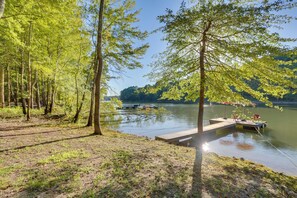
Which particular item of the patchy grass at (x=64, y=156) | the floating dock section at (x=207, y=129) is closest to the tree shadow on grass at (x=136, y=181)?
the patchy grass at (x=64, y=156)

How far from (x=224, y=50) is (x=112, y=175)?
5.63m

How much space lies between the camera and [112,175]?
4.06 metres

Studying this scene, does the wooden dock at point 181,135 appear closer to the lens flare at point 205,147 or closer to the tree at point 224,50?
the lens flare at point 205,147

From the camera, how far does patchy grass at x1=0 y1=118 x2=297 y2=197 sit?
3.40 m

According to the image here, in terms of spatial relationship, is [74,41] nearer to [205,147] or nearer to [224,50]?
[224,50]

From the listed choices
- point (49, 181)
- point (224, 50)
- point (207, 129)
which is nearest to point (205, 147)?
Result: point (207, 129)

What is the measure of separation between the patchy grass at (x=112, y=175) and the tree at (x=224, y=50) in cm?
295

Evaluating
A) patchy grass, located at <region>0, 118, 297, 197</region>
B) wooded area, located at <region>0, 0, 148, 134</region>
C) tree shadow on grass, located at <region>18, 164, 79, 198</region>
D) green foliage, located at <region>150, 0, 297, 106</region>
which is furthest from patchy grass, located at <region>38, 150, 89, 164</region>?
green foliage, located at <region>150, 0, 297, 106</region>

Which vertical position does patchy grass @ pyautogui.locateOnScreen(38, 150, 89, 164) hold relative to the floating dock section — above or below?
above

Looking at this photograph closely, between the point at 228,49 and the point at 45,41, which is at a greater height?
the point at 45,41

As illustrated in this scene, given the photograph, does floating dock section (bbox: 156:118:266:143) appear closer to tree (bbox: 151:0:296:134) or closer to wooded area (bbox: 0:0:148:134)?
tree (bbox: 151:0:296:134)

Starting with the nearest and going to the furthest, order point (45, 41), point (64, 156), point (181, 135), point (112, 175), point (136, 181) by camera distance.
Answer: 1. point (136, 181)
2. point (112, 175)
3. point (64, 156)
4. point (181, 135)
5. point (45, 41)

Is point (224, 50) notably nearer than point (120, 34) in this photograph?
Yes

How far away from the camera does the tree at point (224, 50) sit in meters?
5.75
